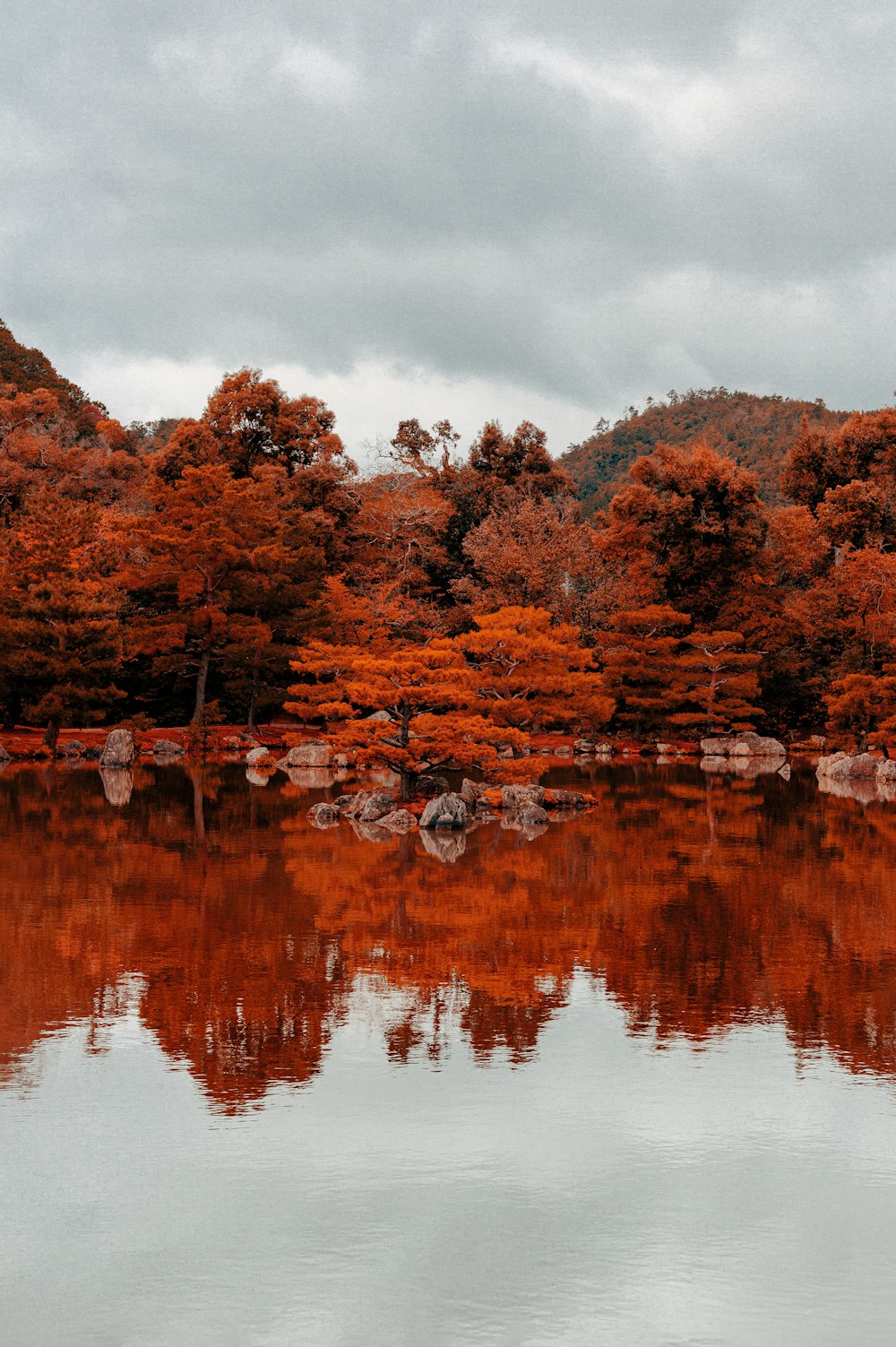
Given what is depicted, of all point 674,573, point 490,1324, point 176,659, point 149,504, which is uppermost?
point 149,504

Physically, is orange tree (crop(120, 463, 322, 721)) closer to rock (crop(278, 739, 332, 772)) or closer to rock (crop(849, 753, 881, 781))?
rock (crop(278, 739, 332, 772))

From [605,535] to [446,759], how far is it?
74.7 feet

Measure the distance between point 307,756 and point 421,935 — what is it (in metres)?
Answer: 20.3

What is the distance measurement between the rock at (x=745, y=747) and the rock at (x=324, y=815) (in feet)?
65.0

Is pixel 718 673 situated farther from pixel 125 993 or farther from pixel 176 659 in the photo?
pixel 125 993

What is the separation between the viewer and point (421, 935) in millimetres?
9312

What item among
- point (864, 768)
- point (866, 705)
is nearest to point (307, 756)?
point (864, 768)

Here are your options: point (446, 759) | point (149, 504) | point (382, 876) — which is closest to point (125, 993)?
point (382, 876)

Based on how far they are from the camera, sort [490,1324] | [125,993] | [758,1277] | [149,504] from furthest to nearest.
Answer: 1. [149,504]
2. [125,993]
3. [758,1277]
4. [490,1324]

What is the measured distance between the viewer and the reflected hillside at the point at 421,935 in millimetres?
6801

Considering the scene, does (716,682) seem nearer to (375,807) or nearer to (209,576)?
(209,576)

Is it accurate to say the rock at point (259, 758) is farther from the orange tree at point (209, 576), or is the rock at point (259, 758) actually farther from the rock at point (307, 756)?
the orange tree at point (209, 576)

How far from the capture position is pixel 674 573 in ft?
131

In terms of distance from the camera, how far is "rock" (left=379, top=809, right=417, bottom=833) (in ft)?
55.1
